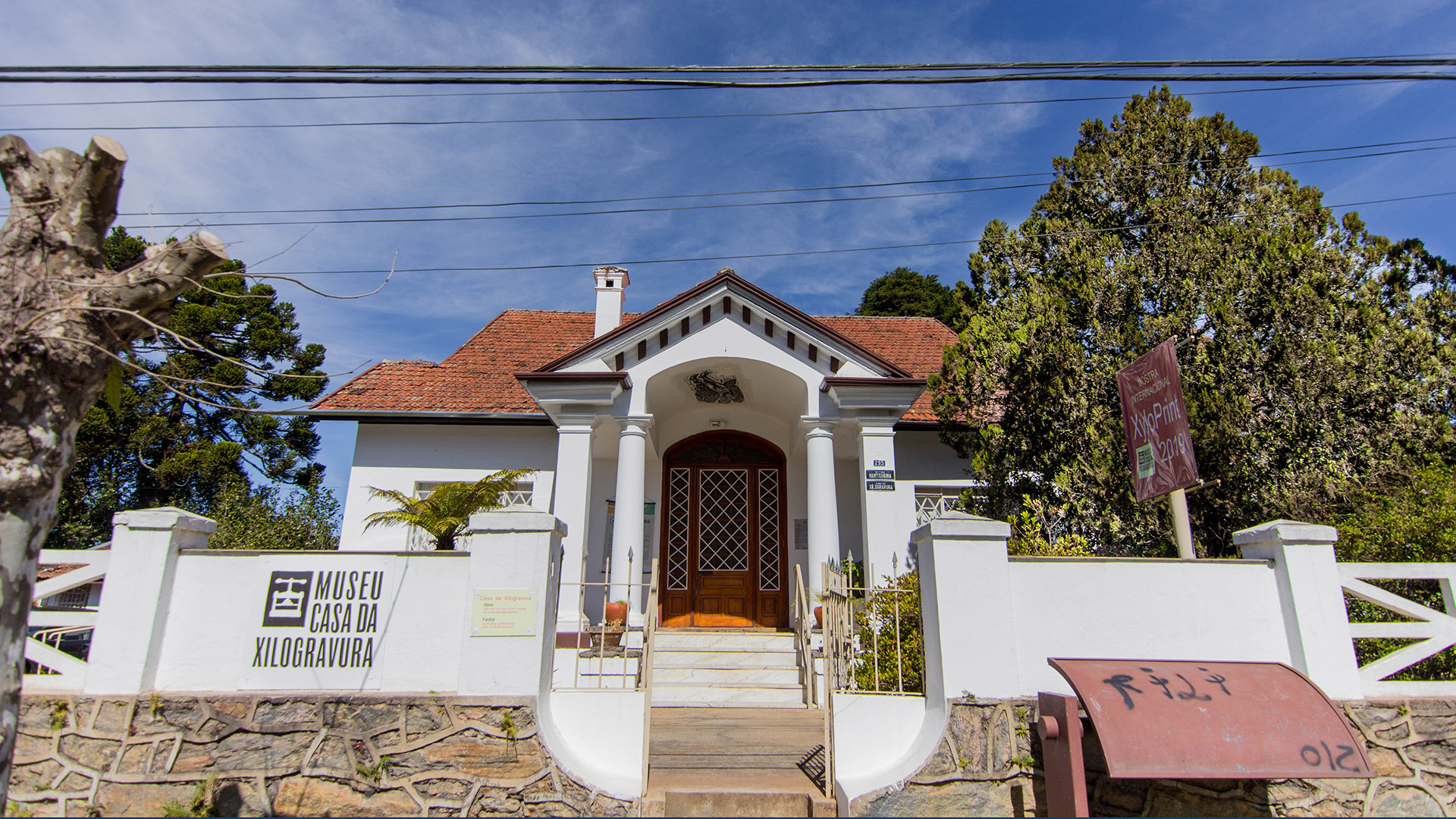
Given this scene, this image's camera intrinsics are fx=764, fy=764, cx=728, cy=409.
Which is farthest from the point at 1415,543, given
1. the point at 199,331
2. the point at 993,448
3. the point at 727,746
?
the point at 199,331

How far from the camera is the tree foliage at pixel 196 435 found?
21375mm

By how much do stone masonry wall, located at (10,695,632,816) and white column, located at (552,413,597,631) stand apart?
10.2 feet

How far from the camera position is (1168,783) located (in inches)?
209

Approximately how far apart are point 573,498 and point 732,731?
363 centimetres

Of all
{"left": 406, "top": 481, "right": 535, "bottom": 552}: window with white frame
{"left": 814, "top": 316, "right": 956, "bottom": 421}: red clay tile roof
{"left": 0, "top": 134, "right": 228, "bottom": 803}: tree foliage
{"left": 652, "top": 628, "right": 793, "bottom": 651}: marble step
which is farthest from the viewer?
{"left": 814, "top": 316, "right": 956, "bottom": 421}: red clay tile roof

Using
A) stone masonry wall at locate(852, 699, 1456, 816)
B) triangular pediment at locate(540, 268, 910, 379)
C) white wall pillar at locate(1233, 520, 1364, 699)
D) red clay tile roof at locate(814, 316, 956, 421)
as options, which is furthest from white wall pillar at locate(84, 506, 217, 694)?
red clay tile roof at locate(814, 316, 956, 421)

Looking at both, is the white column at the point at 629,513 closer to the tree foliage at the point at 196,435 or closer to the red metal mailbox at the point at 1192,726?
the red metal mailbox at the point at 1192,726

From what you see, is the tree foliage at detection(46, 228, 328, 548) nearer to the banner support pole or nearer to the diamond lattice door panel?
the diamond lattice door panel

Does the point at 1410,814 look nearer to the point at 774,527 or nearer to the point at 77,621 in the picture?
the point at 774,527

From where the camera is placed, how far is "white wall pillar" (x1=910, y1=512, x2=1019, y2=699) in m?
5.59

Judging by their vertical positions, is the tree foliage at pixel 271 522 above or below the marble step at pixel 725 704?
above

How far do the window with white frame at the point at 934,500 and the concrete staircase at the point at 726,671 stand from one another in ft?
11.7

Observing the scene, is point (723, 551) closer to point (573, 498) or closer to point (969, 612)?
point (573, 498)

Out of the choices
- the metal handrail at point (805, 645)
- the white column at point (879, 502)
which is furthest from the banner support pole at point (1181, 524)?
the metal handrail at point (805, 645)
